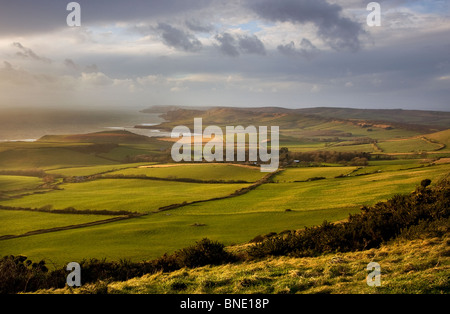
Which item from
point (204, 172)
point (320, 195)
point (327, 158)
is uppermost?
point (327, 158)

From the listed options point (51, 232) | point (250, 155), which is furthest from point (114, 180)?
point (250, 155)

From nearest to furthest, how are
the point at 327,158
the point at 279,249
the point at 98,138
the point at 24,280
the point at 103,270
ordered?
1. the point at 24,280
2. the point at 103,270
3. the point at 279,249
4. the point at 327,158
5. the point at 98,138

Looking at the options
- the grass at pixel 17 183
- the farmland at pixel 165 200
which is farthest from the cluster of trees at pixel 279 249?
the grass at pixel 17 183

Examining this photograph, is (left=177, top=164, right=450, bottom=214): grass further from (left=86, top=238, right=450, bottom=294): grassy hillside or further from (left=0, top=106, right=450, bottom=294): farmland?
(left=86, top=238, right=450, bottom=294): grassy hillside

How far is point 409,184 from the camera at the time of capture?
41.1 metres

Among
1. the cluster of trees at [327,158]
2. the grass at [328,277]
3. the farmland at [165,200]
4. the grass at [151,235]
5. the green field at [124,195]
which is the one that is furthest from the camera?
the cluster of trees at [327,158]

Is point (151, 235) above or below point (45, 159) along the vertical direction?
below

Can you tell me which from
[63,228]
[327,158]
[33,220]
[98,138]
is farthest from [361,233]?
[98,138]

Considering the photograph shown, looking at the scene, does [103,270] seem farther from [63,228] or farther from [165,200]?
[165,200]

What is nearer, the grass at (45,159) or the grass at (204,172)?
the grass at (204,172)

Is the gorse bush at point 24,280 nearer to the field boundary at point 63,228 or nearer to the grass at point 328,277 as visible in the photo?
the grass at point 328,277

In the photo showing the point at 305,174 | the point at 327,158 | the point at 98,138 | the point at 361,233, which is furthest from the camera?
the point at 98,138
